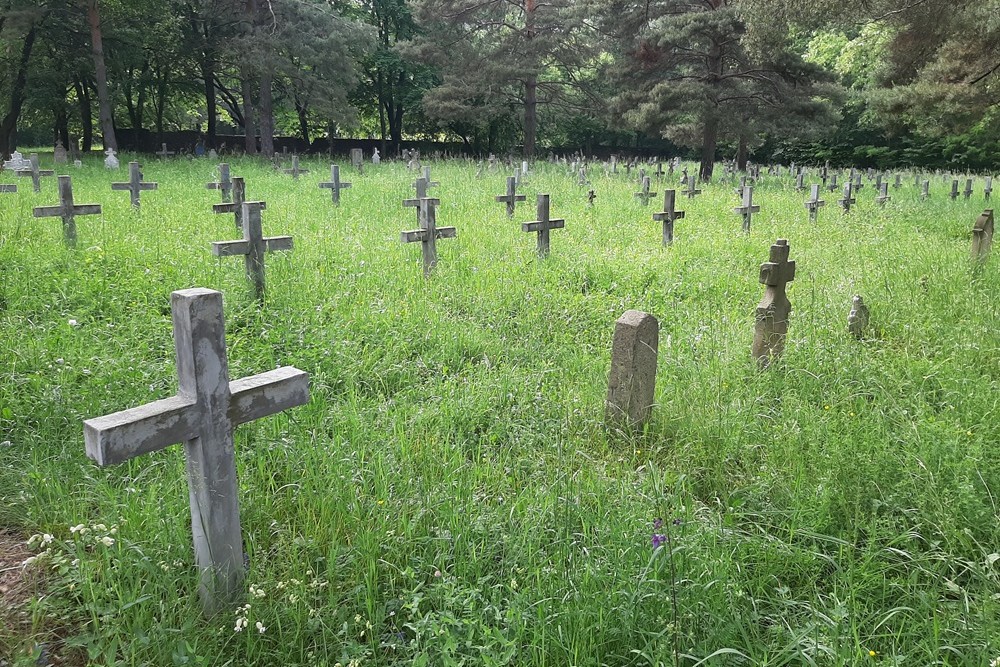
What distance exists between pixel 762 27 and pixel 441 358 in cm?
831

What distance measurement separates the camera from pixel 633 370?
12.2 feet

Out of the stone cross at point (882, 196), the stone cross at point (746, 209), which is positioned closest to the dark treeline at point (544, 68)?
the stone cross at point (882, 196)

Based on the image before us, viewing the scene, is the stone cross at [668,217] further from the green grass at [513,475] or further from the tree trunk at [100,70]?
the tree trunk at [100,70]

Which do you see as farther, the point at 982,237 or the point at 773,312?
the point at 982,237

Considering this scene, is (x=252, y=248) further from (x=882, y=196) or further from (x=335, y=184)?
(x=882, y=196)

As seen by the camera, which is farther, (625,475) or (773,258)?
(773,258)

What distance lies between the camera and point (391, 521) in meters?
2.67

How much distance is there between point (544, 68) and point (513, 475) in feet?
88.5

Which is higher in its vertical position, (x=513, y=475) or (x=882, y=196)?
(x=882, y=196)

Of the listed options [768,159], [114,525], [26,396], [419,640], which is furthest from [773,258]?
[768,159]

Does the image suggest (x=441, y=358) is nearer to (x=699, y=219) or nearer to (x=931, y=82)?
(x=699, y=219)

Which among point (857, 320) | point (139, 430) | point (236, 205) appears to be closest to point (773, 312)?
point (857, 320)

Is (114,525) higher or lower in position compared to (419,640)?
higher

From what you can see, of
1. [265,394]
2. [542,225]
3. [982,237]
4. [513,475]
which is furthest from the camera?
[542,225]
